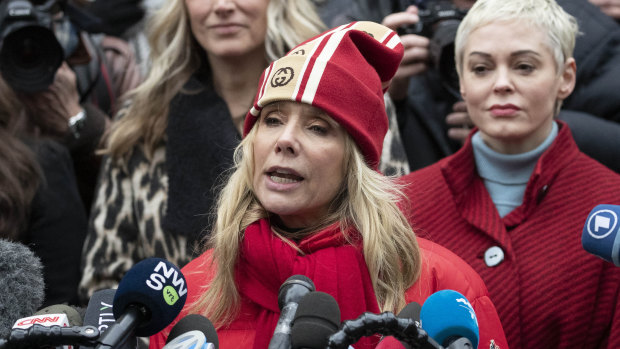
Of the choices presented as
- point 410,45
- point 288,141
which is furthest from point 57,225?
point 410,45

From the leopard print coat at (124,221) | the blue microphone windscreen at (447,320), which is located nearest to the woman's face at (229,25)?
the leopard print coat at (124,221)

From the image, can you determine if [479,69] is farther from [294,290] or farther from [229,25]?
[294,290]

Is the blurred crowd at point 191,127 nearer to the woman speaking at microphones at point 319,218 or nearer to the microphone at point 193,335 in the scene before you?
the woman speaking at microphones at point 319,218

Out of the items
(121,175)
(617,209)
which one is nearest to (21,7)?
(121,175)

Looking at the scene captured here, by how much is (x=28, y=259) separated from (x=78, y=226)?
1762mm

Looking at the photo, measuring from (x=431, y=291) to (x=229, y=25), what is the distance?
1.64m

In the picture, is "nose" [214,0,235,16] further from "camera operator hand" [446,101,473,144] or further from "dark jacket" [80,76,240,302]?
"camera operator hand" [446,101,473,144]

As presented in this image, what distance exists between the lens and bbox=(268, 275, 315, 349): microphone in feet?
5.21

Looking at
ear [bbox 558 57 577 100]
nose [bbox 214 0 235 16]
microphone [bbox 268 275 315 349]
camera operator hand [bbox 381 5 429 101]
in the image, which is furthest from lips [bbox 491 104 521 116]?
microphone [bbox 268 275 315 349]

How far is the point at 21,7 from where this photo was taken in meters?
3.82

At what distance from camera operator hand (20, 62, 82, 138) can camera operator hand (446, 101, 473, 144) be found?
1.73 metres

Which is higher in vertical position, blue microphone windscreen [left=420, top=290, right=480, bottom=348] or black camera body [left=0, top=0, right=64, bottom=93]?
blue microphone windscreen [left=420, top=290, right=480, bottom=348]

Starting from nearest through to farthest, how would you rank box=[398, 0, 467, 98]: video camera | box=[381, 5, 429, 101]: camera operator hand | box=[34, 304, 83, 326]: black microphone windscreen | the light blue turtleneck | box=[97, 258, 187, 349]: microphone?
box=[97, 258, 187, 349]: microphone < box=[34, 304, 83, 326]: black microphone windscreen < the light blue turtleneck < box=[398, 0, 467, 98]: video camera < box=[381, 5, 429, 101]: camera operator hand

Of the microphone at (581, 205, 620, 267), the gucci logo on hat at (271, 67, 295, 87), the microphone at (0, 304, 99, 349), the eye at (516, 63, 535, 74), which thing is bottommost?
the eye at (516, 63, 535, 74)
